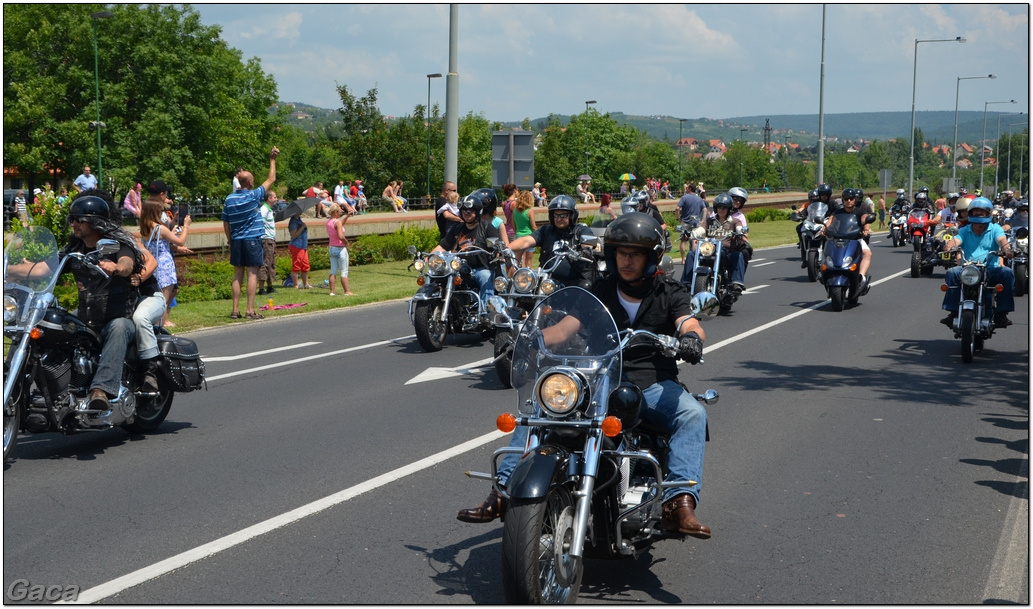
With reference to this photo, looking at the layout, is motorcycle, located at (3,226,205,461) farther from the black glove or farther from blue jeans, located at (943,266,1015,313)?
blue jeans, located at (943,266,1015,313)

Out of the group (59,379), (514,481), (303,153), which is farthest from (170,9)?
(514,481)

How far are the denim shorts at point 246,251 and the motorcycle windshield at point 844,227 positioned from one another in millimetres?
8664

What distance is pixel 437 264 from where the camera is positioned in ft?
40.8

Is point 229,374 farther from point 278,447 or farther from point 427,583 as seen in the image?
point 427,583

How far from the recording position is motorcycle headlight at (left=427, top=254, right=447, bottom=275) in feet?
40.8

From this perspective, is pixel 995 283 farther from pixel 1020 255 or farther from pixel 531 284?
pixel 531 284

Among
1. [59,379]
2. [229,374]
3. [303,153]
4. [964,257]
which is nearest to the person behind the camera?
[59,379]

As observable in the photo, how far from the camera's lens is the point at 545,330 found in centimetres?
507

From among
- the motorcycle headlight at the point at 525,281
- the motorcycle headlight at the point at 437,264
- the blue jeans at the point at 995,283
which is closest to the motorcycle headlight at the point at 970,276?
the blue jeans at the point at 995,283

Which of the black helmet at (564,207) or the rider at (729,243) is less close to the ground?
the black helmet at (564,207)

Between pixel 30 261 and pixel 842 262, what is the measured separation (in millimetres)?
12599

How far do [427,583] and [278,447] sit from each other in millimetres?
3004

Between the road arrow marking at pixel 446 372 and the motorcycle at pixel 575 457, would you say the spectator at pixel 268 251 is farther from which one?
the motorcycle at pixel 575 457

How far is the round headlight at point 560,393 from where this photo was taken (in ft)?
15.3
